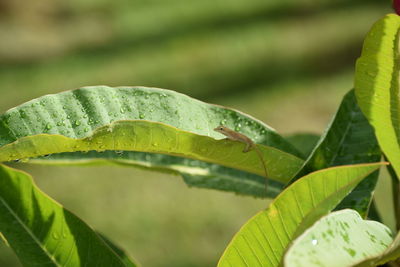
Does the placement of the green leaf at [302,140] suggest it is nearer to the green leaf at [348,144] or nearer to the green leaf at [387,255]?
the green leaf at [348,144]

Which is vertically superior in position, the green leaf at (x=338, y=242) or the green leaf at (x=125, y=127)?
the green leaf at (x=125, y=127)

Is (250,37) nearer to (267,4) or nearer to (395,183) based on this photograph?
(267,4)

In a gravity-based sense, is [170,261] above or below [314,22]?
below

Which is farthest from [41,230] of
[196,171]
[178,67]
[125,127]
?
[178,67]

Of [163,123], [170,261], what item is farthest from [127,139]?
[170,261]

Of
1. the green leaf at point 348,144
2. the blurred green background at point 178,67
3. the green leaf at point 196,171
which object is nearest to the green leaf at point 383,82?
the green leaf at point 348,144

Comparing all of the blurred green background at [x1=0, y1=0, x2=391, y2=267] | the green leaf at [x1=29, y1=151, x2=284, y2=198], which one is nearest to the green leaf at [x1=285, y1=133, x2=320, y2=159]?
the green leaf at [x1=29, y1=151, x2=284, y2=198]
